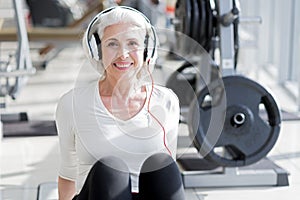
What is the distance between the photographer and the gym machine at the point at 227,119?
254 centimetres

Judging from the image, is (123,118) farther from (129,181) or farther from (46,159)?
(46,159)

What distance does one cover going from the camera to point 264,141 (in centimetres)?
261

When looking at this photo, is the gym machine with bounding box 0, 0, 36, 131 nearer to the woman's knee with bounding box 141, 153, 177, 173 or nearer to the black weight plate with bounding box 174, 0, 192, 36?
the black weight plate with bounding box 174, 0, 192, 36

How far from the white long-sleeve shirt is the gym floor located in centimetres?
96

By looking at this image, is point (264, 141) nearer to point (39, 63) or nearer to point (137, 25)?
point (137, 25)

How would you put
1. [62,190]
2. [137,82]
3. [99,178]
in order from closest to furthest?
[99,178] → [137,82] → [62,190]

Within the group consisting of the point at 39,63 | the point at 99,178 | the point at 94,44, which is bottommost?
the point at 39,63

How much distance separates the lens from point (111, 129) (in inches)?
64.2

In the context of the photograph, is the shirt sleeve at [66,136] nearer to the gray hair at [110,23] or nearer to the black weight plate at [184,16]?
the gray hair at [110,23]

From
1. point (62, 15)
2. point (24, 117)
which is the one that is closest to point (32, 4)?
point (62, 15)

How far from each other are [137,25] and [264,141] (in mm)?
1160

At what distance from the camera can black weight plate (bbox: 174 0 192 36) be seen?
9.91 ft

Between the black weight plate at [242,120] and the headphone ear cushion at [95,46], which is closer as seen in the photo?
the headphone ear cushion at [95,46]

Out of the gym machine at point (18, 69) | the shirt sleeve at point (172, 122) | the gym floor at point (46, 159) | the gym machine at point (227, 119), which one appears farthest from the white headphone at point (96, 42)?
the gym machine at point (18, 69)
